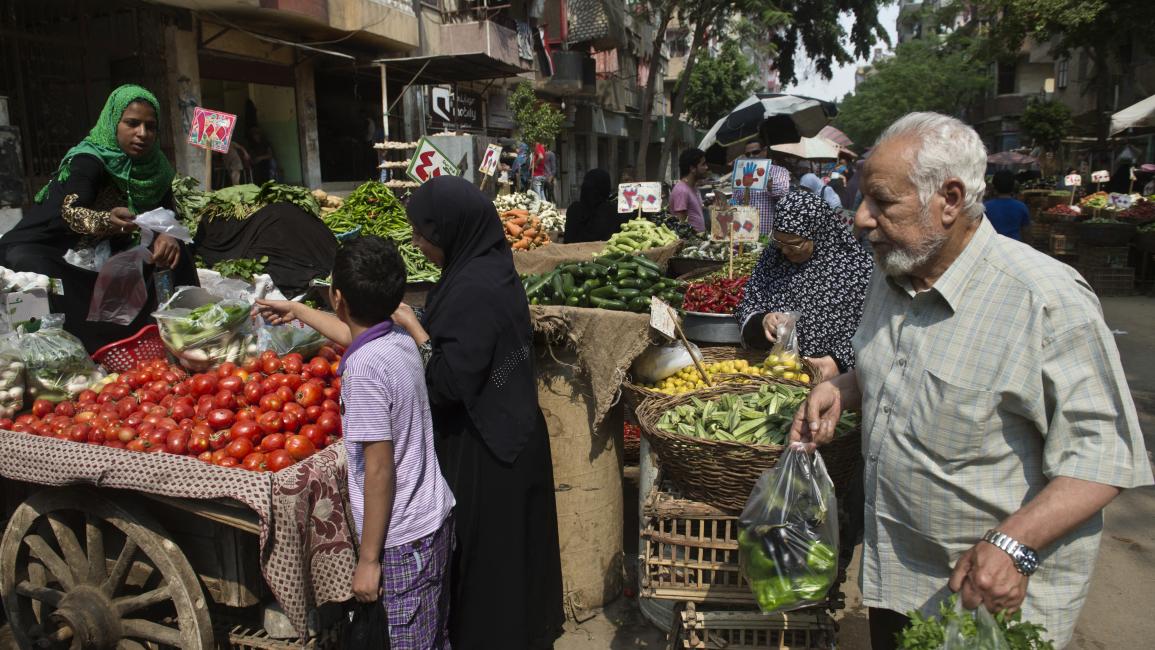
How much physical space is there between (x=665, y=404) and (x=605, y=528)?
2.81 feet

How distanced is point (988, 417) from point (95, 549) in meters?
3.01

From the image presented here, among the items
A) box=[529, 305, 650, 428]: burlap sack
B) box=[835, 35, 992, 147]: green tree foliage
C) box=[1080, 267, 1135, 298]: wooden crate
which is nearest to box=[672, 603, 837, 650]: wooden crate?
box=[529, 305, 650, 428]: burlap sack

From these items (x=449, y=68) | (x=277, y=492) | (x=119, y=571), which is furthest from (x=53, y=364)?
(x=449, y=68)

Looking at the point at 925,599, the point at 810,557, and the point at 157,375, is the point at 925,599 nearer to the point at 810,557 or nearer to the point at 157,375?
the point at 810,557

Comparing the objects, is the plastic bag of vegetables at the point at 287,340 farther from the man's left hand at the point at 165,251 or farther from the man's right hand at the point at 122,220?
the man's right hand at the point at 122,220

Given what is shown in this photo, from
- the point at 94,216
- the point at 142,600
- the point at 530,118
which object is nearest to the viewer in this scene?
the point at 142,600

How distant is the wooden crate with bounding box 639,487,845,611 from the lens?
2689 mm

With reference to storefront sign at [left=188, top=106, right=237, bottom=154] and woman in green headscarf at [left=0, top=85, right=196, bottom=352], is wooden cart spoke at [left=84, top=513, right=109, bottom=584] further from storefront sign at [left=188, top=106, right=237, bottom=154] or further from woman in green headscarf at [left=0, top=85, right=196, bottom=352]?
storefront sign at [left=188, top=106, right=237, bottom=154]

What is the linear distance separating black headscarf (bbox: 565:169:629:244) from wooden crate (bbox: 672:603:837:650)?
538 cm

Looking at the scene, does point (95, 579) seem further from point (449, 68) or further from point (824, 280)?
point (449, 68)

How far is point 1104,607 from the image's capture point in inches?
145

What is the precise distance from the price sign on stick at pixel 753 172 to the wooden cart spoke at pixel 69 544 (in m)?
6.63

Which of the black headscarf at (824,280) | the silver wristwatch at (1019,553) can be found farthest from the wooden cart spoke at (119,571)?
the black headscarf at (824,280)

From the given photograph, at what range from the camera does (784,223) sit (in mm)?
3629
